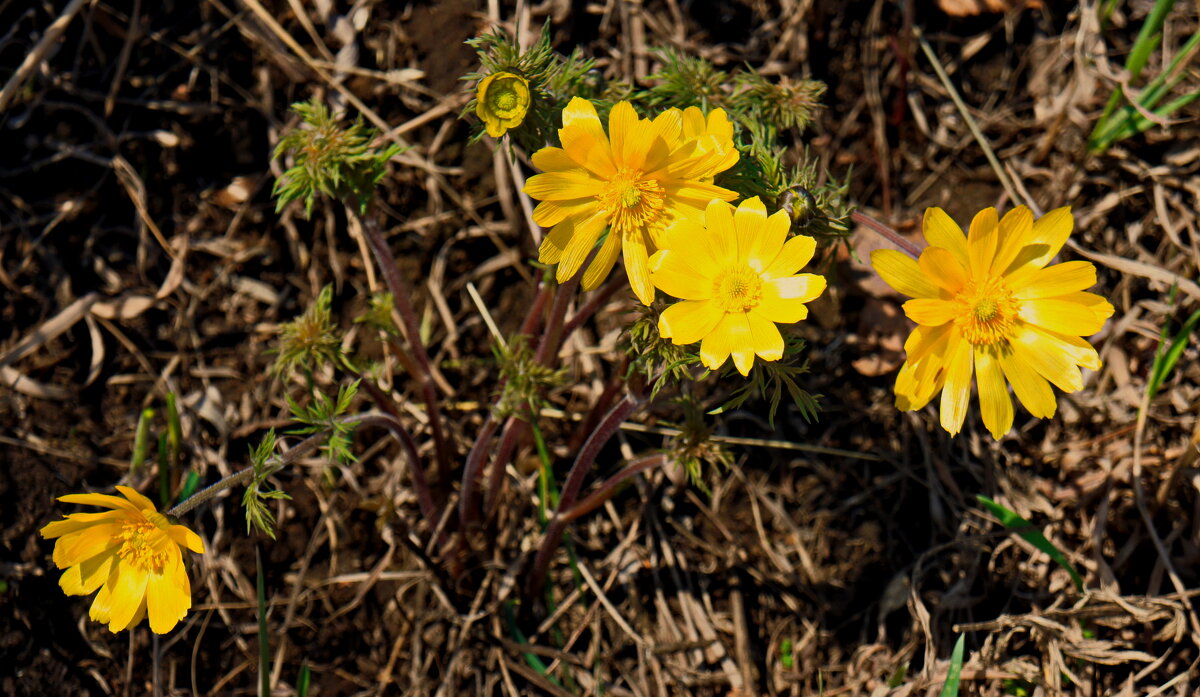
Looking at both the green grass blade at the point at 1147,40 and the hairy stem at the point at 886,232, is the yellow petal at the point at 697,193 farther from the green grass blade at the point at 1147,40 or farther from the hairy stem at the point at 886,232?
the green grass blade at the point at 1147,40

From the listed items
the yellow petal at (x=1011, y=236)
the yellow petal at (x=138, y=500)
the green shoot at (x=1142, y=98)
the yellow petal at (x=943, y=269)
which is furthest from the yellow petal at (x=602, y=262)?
Answer: the green shoot at (x=1142, y=98)

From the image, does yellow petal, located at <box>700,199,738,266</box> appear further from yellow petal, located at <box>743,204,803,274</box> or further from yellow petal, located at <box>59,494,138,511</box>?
yellow petal, located at <box>59,494,138,511</box>

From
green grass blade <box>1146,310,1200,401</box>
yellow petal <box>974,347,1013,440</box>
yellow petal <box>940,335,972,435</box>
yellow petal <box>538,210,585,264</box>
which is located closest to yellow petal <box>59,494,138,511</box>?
yellow petal <box>538,210,585,264</box>

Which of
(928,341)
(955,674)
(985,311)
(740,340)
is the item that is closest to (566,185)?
(740,340)

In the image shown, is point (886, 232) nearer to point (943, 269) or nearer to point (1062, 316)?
point (943, 269)

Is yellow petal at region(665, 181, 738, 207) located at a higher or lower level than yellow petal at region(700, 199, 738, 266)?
higher

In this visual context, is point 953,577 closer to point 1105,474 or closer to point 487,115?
point 1105,474

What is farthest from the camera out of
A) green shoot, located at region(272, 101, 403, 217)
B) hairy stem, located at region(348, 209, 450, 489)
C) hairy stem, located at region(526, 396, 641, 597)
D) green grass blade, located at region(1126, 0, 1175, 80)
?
green grass blade, located at region(1126, 0, 1175, 80)
